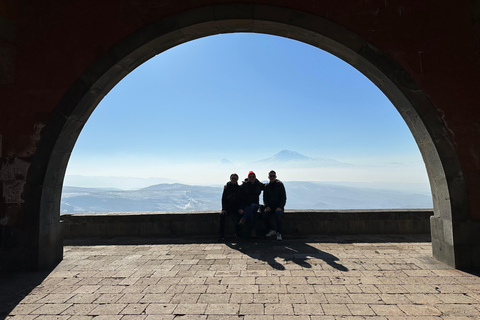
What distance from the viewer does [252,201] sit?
585 cm

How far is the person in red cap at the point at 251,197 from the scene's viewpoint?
18.7ft

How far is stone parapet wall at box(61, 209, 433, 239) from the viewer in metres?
5.96

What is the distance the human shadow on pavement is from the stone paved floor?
0.02m

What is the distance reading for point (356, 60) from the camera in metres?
4.47

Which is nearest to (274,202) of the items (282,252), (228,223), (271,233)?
(271,233)

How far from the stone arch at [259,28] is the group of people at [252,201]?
8.71 ft

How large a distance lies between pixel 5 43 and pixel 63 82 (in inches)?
40.7

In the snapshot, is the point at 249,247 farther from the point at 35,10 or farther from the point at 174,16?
the point at 35,10

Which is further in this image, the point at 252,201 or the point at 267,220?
the point at 252,201

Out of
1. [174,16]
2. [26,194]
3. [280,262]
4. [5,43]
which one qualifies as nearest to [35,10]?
[5,43]

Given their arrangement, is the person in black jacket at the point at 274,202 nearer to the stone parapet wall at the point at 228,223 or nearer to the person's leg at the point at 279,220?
the person's leg at the point at 279,220

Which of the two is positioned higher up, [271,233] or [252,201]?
[252,201]

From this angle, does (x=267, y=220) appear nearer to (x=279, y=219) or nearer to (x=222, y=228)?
(x=279, y=219)

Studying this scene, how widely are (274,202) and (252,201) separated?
488 millimetres
